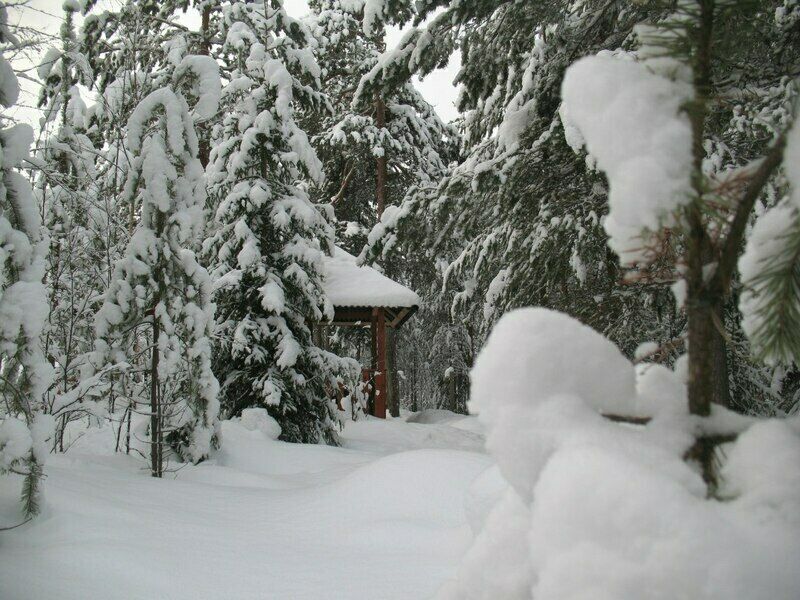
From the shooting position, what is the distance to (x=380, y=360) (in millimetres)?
13086

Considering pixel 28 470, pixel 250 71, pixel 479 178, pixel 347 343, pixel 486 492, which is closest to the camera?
pixel 486 492

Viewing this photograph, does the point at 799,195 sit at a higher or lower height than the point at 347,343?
higher

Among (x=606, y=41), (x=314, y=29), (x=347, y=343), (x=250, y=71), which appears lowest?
(x=347, y=343)

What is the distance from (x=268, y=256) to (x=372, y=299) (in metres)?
3.99

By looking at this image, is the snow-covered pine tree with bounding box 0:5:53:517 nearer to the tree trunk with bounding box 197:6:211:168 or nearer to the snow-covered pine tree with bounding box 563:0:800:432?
the snow-covered pine tree with bounding box 563:0:800:432

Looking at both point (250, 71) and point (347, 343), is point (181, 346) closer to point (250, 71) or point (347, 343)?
point (250, 71)

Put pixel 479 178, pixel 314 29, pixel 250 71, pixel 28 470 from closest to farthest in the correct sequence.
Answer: pixel 28 470, pixel 479 178, pixel 250 71, pixel 314 29

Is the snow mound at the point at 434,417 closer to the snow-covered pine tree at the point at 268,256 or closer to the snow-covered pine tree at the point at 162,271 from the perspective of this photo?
the snow-covered pine tree at the point at 268,256

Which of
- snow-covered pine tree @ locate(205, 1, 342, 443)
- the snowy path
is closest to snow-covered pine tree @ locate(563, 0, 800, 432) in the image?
the snowy path

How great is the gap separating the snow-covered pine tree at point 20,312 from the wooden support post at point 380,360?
994 cm

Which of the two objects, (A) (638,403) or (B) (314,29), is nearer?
(A) (638,403)

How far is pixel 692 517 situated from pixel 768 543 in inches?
→ 3.4

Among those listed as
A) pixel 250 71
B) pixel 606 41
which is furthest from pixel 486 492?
pixel 250 71

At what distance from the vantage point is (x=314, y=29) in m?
17.0
